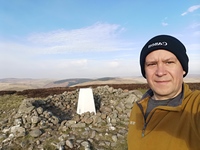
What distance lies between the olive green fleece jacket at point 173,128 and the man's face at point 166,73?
123mm

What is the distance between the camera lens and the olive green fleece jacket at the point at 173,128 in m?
1.78

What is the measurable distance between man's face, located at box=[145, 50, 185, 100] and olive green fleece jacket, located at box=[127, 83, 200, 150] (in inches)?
4.8

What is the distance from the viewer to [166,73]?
6.86 ft

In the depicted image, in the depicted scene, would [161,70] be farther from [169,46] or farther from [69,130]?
[69,130]

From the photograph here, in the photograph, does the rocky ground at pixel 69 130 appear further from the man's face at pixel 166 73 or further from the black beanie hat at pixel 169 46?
the black beanie hat at pixel 169 46

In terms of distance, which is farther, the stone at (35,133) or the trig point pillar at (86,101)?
the trig point pillar at (86,101)

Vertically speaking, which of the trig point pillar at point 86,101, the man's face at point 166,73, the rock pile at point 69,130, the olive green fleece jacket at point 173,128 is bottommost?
the rock pile at point 69,130

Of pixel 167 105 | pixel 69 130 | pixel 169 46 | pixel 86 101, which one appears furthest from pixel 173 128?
pixel 86 101

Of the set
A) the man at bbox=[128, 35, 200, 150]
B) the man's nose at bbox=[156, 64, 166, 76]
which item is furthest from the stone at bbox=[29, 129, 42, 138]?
the man's nose at bbox=[156, 64, 166, 76]

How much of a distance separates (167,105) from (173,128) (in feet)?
0.99

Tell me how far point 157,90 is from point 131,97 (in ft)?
25.0

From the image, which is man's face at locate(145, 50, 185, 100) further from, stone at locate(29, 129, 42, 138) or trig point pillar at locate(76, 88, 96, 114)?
trig point pillar at locate(76, 88, 96, 114)

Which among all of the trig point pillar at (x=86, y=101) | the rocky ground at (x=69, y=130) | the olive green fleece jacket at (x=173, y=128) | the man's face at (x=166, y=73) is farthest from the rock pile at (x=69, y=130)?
the man's face at (x=166, y=73)

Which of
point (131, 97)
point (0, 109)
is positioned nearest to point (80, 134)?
point (131, 97)
